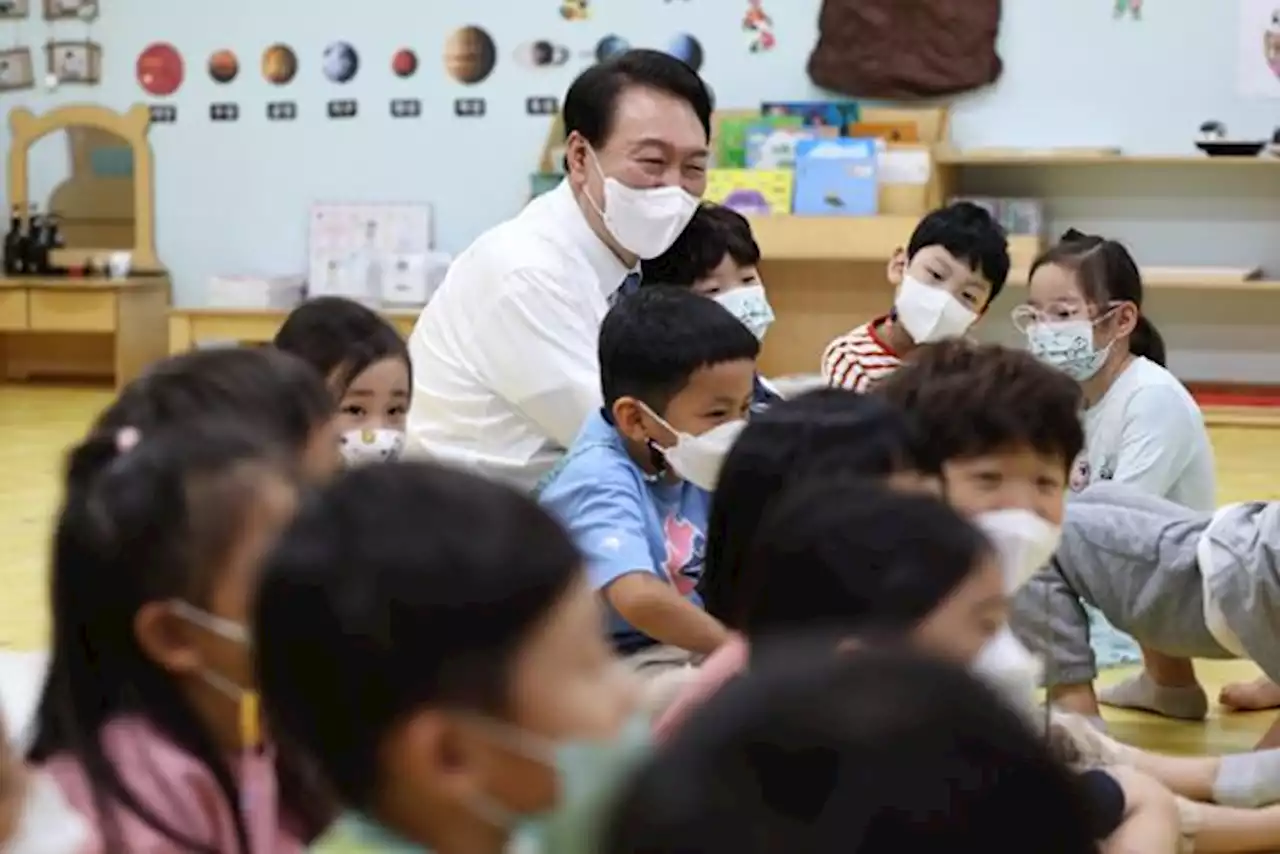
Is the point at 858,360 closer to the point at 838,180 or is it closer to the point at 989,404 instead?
the point at 989,404

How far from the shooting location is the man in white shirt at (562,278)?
253 cm

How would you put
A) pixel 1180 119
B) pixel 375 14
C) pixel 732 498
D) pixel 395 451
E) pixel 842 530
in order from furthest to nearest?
1. pixel 375 14
2. pixel 1180 119
3. pixel 395 451
4. pixel 732 498
5. pixel 842 530

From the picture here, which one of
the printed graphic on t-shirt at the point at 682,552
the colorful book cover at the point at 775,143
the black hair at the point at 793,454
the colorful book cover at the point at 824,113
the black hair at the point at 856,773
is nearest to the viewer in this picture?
the black hair at the point at 856,773

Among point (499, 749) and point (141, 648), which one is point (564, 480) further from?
point (499, 749)

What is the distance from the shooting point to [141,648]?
1.19m

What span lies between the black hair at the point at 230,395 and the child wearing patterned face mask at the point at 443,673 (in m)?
0.37

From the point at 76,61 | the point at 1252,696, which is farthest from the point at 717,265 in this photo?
the point at 76,61

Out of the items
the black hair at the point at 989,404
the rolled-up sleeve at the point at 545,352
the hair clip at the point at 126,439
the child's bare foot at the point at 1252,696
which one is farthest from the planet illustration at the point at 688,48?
the hair clip at the point at 126,439

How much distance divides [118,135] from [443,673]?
7348mm

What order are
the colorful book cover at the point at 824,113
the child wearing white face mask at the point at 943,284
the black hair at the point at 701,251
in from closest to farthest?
the black hair at the point at 701,251 < the child wearing white face mask at the point at 943,284 < the colorful book cover at the point at 824,113

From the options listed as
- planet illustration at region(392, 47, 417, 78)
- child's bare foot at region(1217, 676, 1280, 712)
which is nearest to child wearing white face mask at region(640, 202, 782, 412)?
child's bare foot at region(1217, 676, 1280, 712)

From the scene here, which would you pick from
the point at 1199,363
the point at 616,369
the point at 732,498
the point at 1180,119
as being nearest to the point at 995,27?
the point at 1180,119

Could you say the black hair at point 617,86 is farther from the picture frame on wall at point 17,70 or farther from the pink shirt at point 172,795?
the picture frame on wall at point 17,70

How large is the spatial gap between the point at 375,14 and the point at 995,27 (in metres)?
2.60
